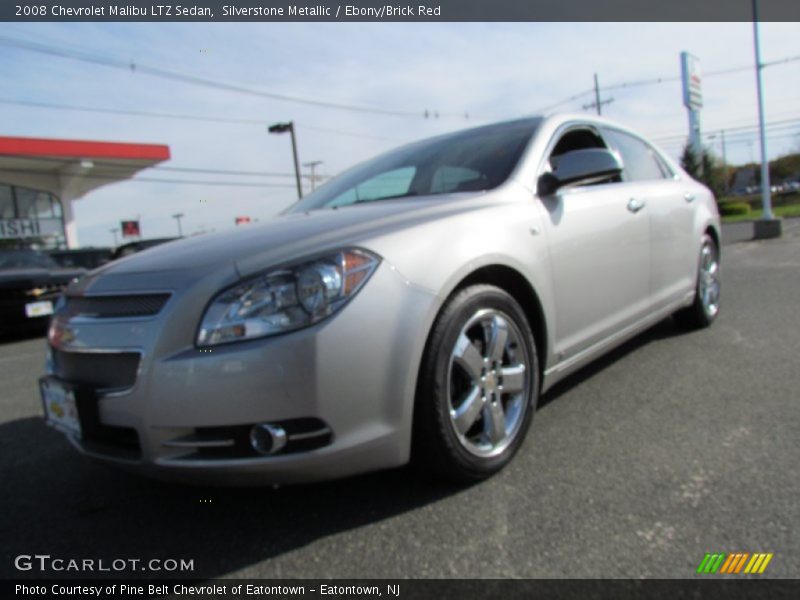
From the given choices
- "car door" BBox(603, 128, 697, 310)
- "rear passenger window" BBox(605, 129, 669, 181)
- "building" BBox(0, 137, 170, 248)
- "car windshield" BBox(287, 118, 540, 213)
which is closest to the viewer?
"car windshield" BBox(287, 118, 540, 213)

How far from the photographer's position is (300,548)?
185 centimetres

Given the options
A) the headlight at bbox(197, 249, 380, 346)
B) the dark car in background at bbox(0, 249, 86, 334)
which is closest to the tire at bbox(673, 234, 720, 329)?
the headlight at bbox(197, 249, 380, 346)

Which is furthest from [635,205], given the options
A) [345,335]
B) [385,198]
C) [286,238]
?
[345,335]

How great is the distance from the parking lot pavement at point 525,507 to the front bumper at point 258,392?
0.25m

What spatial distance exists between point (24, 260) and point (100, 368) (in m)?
7.38

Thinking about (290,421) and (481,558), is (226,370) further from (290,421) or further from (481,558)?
(481,558)

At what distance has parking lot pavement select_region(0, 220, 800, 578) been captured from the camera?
173cm

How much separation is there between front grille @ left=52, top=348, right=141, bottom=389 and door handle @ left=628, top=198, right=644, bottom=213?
258 centimetres

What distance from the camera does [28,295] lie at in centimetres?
688

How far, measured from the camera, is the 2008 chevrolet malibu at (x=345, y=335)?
5.78ft

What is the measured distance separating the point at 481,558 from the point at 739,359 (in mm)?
2553

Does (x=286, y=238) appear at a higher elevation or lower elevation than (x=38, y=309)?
higher

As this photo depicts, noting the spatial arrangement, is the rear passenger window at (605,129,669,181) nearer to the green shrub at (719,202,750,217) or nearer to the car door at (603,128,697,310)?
the car door at (603,128,697,310)

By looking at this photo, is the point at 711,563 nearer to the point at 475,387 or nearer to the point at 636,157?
the point at 475,387
